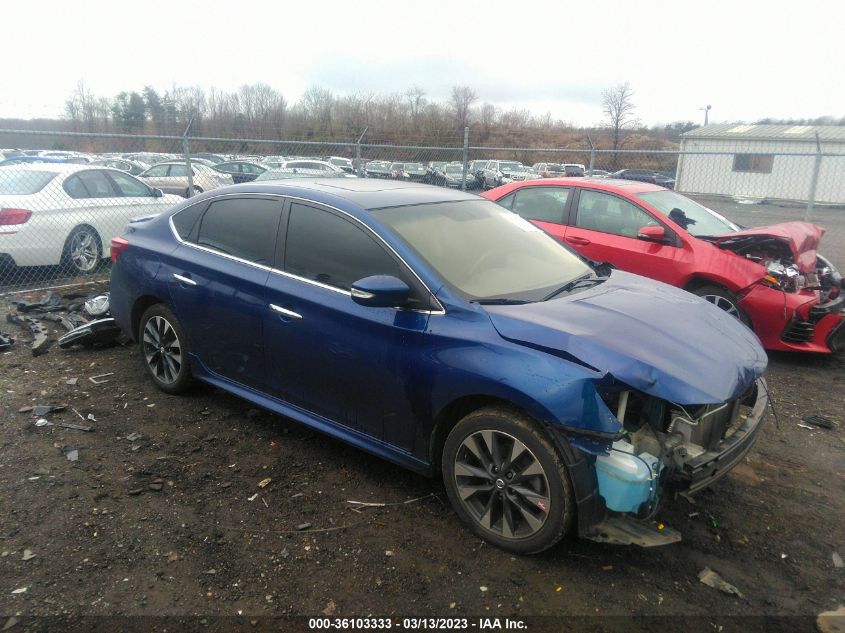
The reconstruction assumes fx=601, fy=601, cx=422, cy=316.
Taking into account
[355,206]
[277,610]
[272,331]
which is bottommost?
[277,610]

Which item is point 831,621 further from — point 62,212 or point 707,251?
point 62,212

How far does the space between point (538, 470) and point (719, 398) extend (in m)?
0.86

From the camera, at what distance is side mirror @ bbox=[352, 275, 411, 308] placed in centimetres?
295

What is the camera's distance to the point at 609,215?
634 centimetres

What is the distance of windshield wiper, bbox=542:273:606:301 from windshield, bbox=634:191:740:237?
2.78 m

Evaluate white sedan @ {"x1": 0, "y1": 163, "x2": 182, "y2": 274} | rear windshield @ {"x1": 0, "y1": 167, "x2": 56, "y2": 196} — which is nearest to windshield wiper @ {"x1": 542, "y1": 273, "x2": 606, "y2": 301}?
white sedan @ {"x1": 0, "y1": 163, "x2": 182, "y2": 274}

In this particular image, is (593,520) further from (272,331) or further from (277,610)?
(272,331)

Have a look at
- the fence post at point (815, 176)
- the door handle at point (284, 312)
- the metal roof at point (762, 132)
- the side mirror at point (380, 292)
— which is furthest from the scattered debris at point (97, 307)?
the metal roof at point (762, 132)

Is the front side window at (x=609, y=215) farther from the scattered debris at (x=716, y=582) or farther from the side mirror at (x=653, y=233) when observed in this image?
the scattered debris at (x=716, y=582)

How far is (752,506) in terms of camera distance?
10.8 ft

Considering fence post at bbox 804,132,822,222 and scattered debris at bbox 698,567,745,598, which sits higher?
fence post at bbox 804,132,822,222

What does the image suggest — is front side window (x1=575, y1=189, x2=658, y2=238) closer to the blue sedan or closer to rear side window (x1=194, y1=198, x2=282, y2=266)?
the blue sedan

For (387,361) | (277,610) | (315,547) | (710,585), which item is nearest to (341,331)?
(387,361)

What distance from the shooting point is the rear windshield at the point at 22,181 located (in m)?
7.58
